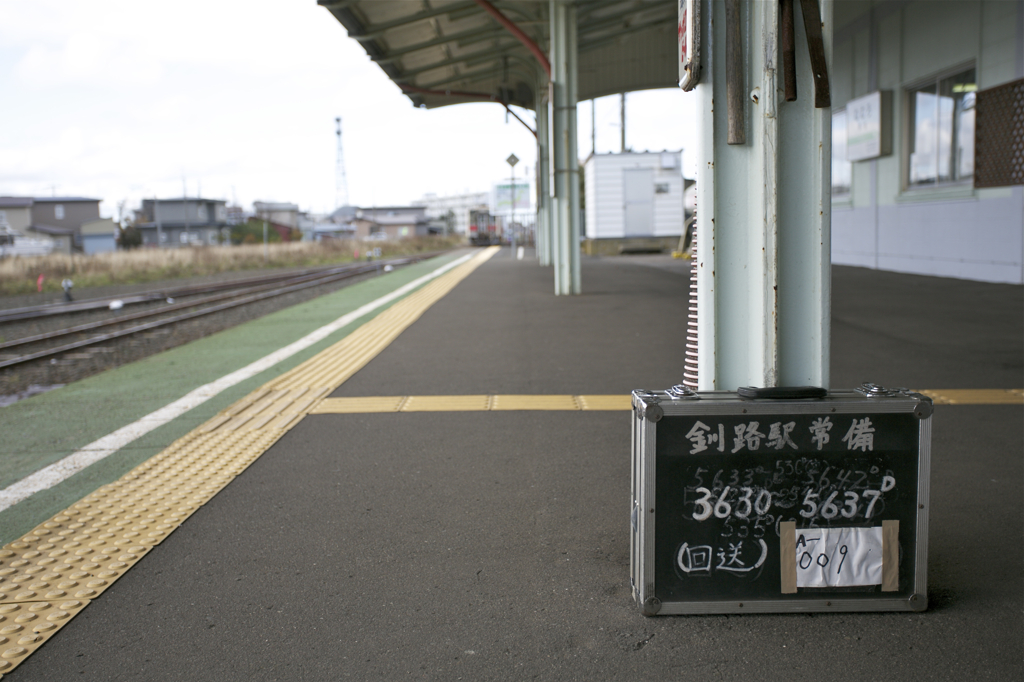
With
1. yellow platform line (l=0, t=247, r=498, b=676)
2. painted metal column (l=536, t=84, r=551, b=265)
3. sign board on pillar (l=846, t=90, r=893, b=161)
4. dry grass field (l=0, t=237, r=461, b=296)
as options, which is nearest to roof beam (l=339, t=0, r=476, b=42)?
painted metal column (l=536, t=84, r=551, b=265)

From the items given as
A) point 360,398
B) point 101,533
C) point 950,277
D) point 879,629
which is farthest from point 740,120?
point 950,277

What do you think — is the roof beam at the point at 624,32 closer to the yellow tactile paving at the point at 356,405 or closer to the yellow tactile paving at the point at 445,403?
the yellow tactile paving at the point at 445,403

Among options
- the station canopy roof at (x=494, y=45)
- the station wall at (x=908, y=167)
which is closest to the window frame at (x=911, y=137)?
the station wall at (x=908, y=167)

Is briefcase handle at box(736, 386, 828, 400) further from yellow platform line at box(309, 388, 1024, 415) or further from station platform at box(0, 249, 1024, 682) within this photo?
yellow platform line at box(309, 388, 1024, 415)

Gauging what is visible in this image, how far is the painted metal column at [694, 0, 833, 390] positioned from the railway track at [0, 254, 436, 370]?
9253 millimetres

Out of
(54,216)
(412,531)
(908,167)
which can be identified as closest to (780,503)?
(412,531)

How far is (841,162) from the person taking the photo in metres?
20.6

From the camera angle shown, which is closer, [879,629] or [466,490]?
[879,629]

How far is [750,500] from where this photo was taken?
271cm

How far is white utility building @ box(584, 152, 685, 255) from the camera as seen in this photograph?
3216 cm

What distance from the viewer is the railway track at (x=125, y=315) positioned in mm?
11312

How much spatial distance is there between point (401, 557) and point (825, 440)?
66.5 inches

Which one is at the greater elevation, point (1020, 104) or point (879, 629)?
point (1020, 104)

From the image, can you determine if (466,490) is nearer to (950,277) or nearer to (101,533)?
(101,533)
